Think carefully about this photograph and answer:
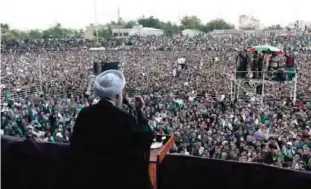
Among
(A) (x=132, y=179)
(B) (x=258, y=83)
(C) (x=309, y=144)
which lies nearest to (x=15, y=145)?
(A) (x=132, y=179)

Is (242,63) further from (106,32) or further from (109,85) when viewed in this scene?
(106,32)

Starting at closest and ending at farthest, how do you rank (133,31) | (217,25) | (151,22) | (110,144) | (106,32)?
(110,144), (106,32), (133,31), (151,22), (217,25)

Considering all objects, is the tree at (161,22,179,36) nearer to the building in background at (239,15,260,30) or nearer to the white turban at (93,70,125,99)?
the building in background at (239,15,260,30)

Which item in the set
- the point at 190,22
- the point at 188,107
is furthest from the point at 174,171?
the point at 190,22

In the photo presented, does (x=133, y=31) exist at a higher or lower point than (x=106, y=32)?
higher

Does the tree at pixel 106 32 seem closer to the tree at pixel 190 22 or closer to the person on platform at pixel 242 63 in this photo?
the tree at pixel 190 22

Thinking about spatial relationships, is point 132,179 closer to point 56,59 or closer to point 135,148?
point 135,148

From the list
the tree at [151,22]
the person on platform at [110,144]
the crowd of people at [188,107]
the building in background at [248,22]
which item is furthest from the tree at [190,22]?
the person on platform at [110,144]
